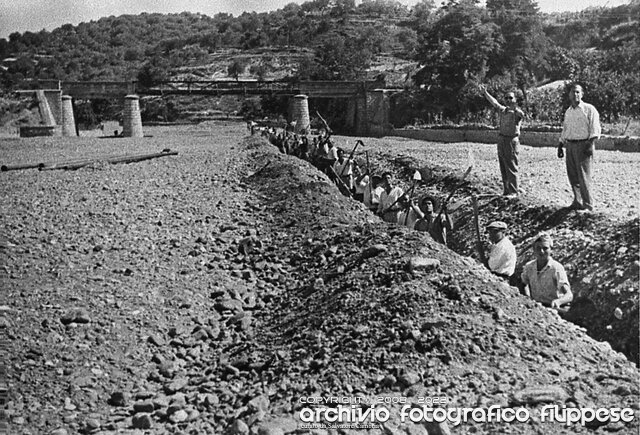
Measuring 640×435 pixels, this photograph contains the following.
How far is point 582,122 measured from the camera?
920cm

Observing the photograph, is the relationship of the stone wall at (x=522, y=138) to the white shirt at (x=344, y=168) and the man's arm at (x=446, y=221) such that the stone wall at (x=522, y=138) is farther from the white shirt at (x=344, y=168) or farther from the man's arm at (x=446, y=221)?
the man's arm at (x=446, y=221)

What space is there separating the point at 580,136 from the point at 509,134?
1995mm

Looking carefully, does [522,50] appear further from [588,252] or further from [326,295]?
[326,295]

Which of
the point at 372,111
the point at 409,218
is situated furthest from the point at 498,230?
the point at 372,111

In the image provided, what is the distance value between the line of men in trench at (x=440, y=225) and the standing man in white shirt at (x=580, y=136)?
41.6 inches

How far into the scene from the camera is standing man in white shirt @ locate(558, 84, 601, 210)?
9.12 meters

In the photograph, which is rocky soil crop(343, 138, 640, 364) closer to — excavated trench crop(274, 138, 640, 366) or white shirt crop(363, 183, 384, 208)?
excavated trench crop(274, 138, 640, 366)

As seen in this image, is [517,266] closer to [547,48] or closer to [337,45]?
[547,48]

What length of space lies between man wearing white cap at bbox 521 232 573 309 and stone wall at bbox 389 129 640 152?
16256 millimetres

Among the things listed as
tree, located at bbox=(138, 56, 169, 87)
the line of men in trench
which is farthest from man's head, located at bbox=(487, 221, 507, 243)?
tree, located at bbox=(138, 56, 169, 87)

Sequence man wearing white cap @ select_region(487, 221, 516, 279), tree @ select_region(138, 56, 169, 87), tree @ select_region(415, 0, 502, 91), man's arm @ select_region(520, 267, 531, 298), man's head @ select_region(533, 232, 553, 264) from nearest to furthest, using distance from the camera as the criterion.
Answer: man's head @ select_region(533, 232, 553, 264), man's arm @ select_region(520, 267, 531, 298), man wearing white cap @ select_region(487, 221, 516, 279), tree @ select_region(415, 0, 502, 91), tree @ select_region(138, 56, 169, 87)

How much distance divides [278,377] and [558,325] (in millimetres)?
2355

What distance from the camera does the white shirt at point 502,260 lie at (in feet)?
26.5

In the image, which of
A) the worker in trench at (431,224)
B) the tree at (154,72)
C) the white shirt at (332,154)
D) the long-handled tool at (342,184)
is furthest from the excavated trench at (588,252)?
the tree at (154,72)
